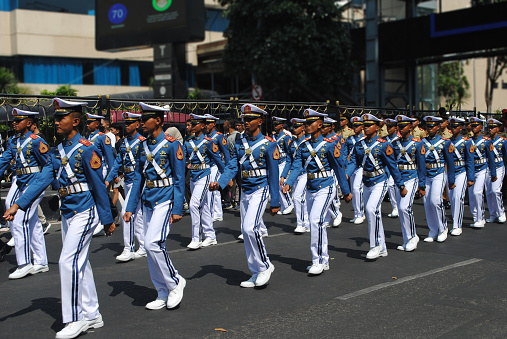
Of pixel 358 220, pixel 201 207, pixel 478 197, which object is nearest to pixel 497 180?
pixel 478 197

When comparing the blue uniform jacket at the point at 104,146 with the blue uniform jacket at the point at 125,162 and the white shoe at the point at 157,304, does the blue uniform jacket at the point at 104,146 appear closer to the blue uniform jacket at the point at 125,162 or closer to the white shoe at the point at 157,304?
the blue uniform jacket at the point at 125,162

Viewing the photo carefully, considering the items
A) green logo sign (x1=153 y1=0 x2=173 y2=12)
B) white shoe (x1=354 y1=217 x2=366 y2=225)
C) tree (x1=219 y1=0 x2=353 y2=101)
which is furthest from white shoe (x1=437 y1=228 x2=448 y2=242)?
green logo sign (x1=153 y1=0 x2=173 y2=12)

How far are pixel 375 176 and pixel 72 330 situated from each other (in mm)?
5380

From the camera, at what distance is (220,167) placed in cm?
1102

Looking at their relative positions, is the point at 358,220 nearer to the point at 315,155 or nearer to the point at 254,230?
the point at 315,155

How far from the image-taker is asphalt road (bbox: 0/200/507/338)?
19.7ft

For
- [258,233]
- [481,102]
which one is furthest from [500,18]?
[481,102]

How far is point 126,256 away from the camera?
9.50m

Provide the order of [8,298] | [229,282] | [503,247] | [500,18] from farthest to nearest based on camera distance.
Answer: [500,18], [503,247], [229,282], [8,298]

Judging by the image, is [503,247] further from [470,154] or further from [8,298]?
[8,298]

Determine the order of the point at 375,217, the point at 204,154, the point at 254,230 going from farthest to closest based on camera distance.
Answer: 1. the point at 204,154
2. the point at 375,217
3. the point at 254,230

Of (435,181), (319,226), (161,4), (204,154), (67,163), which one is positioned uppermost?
(161,4)

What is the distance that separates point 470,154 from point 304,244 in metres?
3.82

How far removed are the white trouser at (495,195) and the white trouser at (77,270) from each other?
9558 mm
